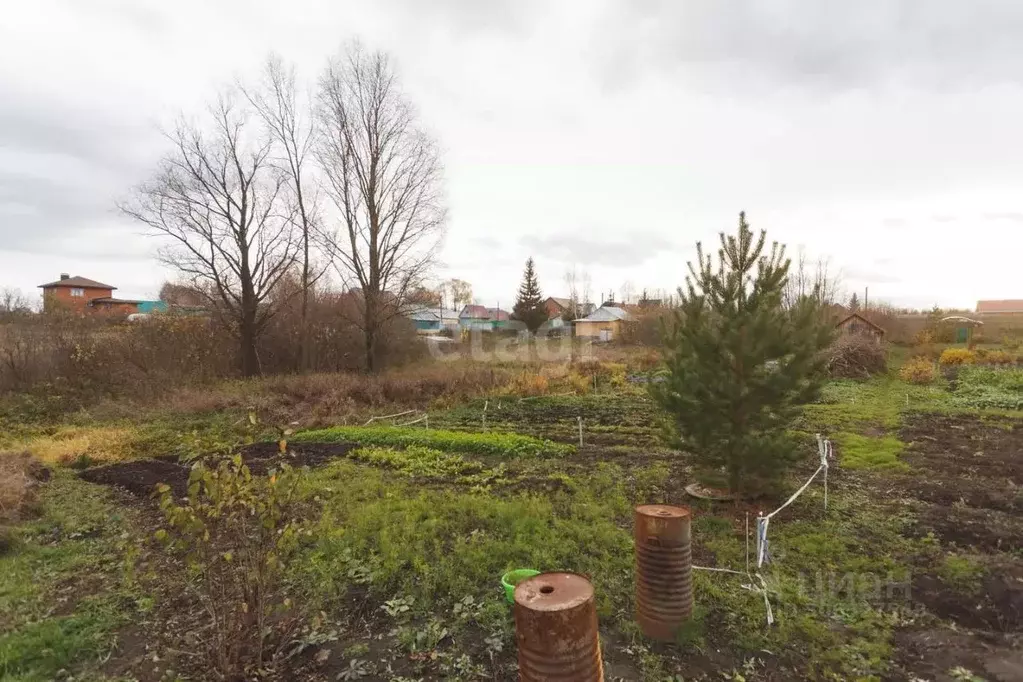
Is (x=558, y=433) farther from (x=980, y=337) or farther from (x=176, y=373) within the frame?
(x=980, y=337)

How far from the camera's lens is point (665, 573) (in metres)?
4.15

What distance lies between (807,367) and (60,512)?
10.4 m

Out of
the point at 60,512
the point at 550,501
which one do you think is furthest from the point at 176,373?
the point at 550,501

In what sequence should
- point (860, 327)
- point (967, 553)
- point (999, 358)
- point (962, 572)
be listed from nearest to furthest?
point (962, 572) < point (967, 553) < point (999, 358) < point (860, 327)

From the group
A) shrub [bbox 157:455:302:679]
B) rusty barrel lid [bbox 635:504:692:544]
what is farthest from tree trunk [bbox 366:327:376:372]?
rusty barrel lid [bbox 635:504:692:544]

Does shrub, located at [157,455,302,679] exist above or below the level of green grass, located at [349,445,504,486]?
above

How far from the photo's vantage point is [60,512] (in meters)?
7.59

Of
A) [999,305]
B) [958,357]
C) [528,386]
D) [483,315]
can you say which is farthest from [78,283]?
[999,305]

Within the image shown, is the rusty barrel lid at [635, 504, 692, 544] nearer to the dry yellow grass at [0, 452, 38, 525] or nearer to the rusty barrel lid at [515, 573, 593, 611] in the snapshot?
the rusty barrel lid at [515, 573, 593, 611]

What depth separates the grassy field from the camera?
3982 mm

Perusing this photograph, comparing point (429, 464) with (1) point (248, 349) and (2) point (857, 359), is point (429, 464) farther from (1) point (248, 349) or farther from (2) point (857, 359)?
(2) point (857, 359)

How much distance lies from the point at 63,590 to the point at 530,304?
45.5 meters

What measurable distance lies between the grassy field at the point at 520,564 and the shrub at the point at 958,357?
1771 cm

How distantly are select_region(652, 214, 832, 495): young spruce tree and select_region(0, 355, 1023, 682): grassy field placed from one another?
2.72ft
